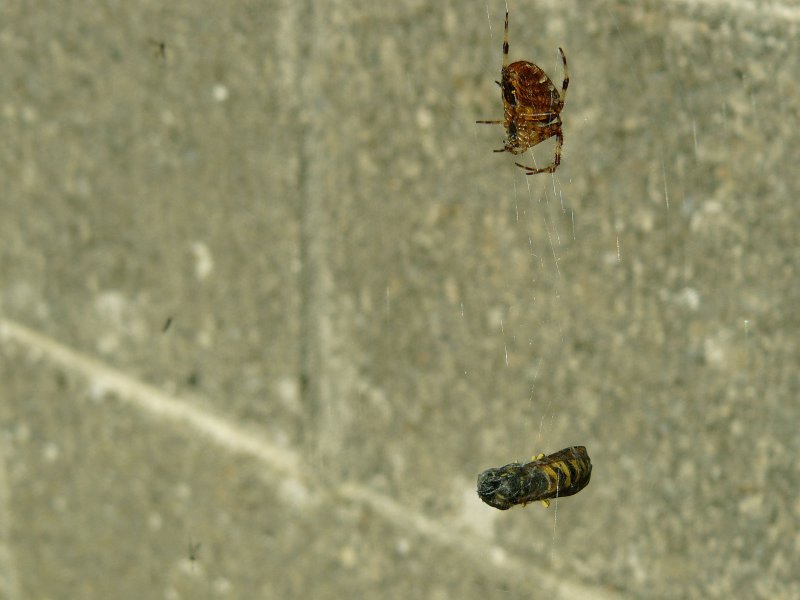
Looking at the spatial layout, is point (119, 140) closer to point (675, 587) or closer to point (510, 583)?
point (510, 583)

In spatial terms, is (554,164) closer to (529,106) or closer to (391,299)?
(529,106)

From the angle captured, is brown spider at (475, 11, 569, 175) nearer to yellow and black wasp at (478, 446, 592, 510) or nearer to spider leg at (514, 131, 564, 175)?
spider leg at (514, 131, 564, 175)

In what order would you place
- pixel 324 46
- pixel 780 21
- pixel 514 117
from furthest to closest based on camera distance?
pixel 324 46
pixel 514 117
pixel 780 21

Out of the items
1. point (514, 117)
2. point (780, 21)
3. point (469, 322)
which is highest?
point (780, 21)

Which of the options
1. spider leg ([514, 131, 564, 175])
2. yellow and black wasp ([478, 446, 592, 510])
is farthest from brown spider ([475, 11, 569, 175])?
yellow and black wasp ([478, 446, 592, 510])

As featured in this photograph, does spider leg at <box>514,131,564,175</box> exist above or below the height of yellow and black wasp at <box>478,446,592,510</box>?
above

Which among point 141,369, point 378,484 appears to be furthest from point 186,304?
point 378,484
